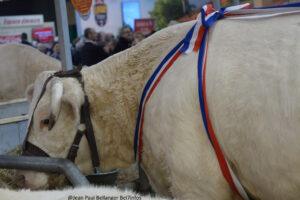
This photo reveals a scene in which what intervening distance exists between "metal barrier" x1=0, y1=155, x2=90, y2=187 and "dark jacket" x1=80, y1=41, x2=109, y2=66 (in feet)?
21.1

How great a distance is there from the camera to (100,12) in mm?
25953

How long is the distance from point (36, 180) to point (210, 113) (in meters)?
1.42

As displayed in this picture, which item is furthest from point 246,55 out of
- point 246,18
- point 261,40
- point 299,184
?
point 299,184

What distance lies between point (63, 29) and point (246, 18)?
237 cm

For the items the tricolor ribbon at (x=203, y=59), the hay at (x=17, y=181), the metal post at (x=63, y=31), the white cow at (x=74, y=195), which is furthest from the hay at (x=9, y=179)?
the white cow at (x=74, y=195)

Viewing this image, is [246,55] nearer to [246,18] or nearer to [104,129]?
[246,18]

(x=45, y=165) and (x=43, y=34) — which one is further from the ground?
(x=45, y=165)

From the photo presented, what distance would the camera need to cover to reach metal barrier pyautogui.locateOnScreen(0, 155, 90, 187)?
2.92 metres

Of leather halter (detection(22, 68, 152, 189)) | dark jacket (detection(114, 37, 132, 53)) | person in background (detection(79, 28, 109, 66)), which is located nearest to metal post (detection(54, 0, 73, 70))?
leather halter (detection(22, 68, 152, 189))

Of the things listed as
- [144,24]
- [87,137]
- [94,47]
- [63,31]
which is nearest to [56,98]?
[87,137]

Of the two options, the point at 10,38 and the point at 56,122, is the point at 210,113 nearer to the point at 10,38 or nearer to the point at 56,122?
the point at 56,122

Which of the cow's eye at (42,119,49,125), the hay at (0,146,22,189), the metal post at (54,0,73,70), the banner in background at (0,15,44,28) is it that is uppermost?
the metal post at (54,0,73,70)

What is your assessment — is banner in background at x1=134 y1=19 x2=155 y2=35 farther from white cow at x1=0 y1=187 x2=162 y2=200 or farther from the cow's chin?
white cow at x1=0 y1=187 x2=162 y2=200

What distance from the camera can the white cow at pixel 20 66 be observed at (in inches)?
282
